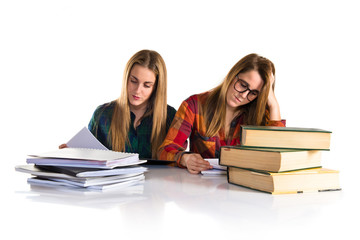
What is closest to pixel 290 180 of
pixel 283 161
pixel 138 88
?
pixel 283 161

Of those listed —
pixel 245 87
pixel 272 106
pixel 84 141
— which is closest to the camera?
pixel 84 141

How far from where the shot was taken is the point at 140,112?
257 cm

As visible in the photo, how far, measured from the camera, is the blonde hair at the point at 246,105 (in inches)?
88.8

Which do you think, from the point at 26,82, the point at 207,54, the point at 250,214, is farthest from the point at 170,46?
the point at 250,214

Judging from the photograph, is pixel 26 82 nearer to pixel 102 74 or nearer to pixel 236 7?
pixel 102 74

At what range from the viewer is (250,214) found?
109 centimetres

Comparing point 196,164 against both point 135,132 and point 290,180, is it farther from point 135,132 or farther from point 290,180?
point 135,132

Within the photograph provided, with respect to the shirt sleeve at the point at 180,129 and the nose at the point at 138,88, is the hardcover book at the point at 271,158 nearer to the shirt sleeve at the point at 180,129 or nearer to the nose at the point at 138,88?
the shirt sleeve at the point at 180,129

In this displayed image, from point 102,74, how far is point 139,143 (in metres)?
2.04

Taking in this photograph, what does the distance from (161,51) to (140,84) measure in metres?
1.98

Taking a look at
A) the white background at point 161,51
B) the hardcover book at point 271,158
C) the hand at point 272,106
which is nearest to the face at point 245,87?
the hand at point 272,106

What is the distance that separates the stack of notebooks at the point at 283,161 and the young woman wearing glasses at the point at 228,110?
2.54ft

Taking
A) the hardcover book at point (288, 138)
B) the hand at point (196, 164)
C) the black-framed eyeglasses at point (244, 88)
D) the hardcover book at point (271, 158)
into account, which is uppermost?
the black-framed eyeglasses at point (244, 88)

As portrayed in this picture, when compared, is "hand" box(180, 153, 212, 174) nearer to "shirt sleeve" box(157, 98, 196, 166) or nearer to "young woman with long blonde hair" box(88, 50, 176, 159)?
"shirt sleeve" box(157, 98, 196, 166)
